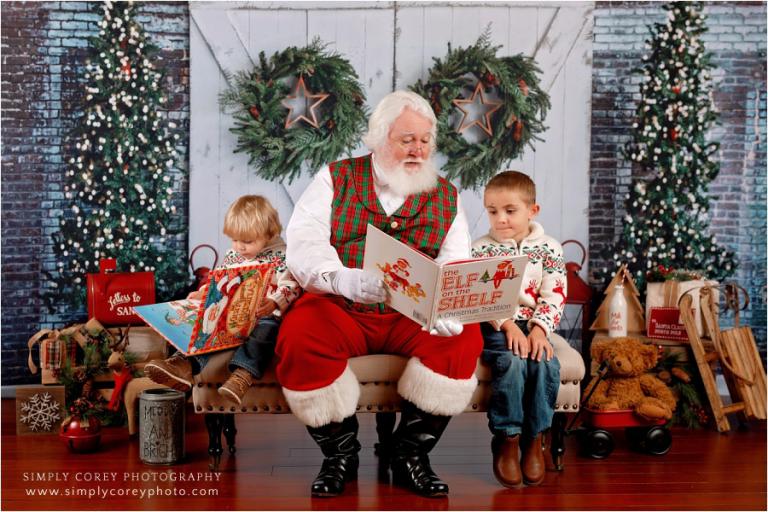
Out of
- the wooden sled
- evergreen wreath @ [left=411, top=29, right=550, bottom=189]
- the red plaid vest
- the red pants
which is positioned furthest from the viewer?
evergreen wreath @ [left=411, top=29, right=550, bottom=189]

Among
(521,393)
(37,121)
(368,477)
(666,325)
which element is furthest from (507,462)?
(37,121)

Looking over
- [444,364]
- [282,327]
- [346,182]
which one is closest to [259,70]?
[346,182]

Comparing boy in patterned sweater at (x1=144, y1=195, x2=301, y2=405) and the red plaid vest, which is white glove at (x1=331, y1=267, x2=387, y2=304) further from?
boy in patterned sweater at (x1=144, y1=195, x2=301, y2=405)

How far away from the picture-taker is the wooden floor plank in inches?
125

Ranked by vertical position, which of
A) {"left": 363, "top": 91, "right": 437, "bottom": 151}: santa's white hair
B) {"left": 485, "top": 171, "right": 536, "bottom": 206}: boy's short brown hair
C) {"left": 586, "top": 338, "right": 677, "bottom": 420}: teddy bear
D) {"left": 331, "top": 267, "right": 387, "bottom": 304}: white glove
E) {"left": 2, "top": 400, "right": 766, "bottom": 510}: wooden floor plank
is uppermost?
{"left": 363, "top": 91, "right": 437, "bottom": 151}: santa's white hair

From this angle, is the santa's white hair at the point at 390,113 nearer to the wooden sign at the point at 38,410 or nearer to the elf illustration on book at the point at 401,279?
the elf illustration on book at the point at 401,279

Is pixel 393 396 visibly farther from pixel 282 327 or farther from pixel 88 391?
pixel 88 391

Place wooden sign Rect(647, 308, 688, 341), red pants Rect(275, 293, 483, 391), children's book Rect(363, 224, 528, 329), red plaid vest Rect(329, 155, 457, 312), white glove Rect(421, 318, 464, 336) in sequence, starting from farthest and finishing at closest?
wooden sign Rect(647, 308, 688, 341) → red plaid vest Rect(329, 155, 457, 312) → red pants Rect(275, 293, 483, 391) → white glove Rect(421, 318, 464, 336) → children's book Rect(363, 224, 528, 329)

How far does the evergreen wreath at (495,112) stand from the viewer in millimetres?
5285

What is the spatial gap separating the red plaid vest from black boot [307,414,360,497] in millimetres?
506

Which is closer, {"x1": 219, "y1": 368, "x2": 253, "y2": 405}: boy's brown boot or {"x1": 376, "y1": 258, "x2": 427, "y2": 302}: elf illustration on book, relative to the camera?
{"x1": 376, "y1": 258, "x2": 427, "y2": 302}: elf illustration on book

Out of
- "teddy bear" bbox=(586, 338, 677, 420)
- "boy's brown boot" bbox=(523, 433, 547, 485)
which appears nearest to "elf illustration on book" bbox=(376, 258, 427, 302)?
"boy's brown boot" bbox=(523, 433, 547, 485)

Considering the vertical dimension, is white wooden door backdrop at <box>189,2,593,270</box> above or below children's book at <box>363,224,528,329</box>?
above

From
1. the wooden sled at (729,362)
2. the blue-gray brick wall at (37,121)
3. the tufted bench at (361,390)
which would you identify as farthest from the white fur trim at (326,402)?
the blue-gray brick wall at (37,121)
